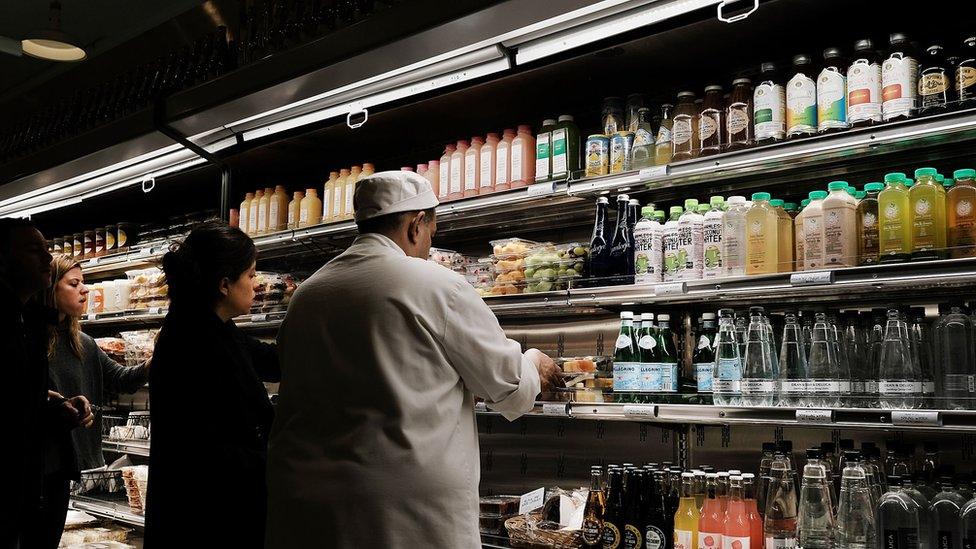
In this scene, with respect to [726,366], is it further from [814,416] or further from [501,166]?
[501,166]

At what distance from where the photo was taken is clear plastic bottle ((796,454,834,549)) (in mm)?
2465

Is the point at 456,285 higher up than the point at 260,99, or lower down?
lower down

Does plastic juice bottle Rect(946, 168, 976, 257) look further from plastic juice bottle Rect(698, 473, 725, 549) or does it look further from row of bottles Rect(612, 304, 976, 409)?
plastic juice bottle Rect(698, 473, 725, 549)

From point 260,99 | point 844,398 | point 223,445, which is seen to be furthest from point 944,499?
point 260,99

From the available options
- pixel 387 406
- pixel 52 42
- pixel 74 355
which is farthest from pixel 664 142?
pixel 52 42

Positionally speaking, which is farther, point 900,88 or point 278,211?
point 278,211

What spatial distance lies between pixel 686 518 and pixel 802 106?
55.8 inches

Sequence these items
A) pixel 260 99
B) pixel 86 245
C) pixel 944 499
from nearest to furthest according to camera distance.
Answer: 1. pixel 944 499
2. pixel 260 99
3. pixel 86 245

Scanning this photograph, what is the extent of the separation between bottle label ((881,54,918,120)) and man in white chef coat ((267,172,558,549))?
1332 millimetres

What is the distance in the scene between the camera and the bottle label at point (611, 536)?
2.85m

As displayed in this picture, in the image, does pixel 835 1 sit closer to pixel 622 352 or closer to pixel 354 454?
pixel 622 352

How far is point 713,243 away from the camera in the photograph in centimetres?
278

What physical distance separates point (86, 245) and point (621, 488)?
475 centimetres

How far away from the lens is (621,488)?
3.00 m
